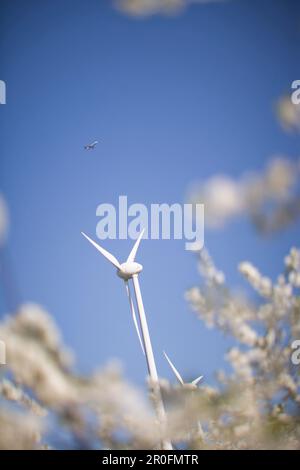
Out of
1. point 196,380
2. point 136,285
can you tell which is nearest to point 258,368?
point 196,380

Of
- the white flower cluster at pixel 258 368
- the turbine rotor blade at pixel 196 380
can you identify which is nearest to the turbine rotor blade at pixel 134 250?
the white flower cluster at pixel 258 368

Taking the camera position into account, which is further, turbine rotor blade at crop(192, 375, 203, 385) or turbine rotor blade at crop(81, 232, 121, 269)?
turbine rotor blade at crop(81, 232, 121, 269)

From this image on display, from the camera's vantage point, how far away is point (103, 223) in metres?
3.74

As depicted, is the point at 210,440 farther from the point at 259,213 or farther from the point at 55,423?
the point at 259,213

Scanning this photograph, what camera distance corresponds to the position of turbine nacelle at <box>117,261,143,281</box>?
12.6 ft

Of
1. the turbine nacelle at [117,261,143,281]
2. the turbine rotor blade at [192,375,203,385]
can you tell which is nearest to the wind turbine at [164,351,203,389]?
the turbine rotor blade at [192,375,203,385]

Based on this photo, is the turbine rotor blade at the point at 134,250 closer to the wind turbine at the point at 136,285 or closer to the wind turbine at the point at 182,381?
the wind turbine at the point at 136,285

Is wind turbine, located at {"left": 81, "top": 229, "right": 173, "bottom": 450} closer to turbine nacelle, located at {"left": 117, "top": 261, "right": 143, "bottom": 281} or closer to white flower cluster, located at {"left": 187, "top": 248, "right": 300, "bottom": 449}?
turbine nacelle, located at {"left": 117, "top": 261, "right": 143, "bottom": 281}

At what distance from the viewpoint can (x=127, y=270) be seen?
3834 mm

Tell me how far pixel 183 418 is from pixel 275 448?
1.81 feet

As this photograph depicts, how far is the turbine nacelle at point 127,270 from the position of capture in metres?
3.83

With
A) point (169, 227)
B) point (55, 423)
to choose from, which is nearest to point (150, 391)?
point (55, 423)

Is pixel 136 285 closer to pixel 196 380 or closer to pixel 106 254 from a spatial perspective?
pixel 106 254

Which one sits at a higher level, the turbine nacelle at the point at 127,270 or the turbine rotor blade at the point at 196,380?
the turbine nacelle at the point at 127,270
